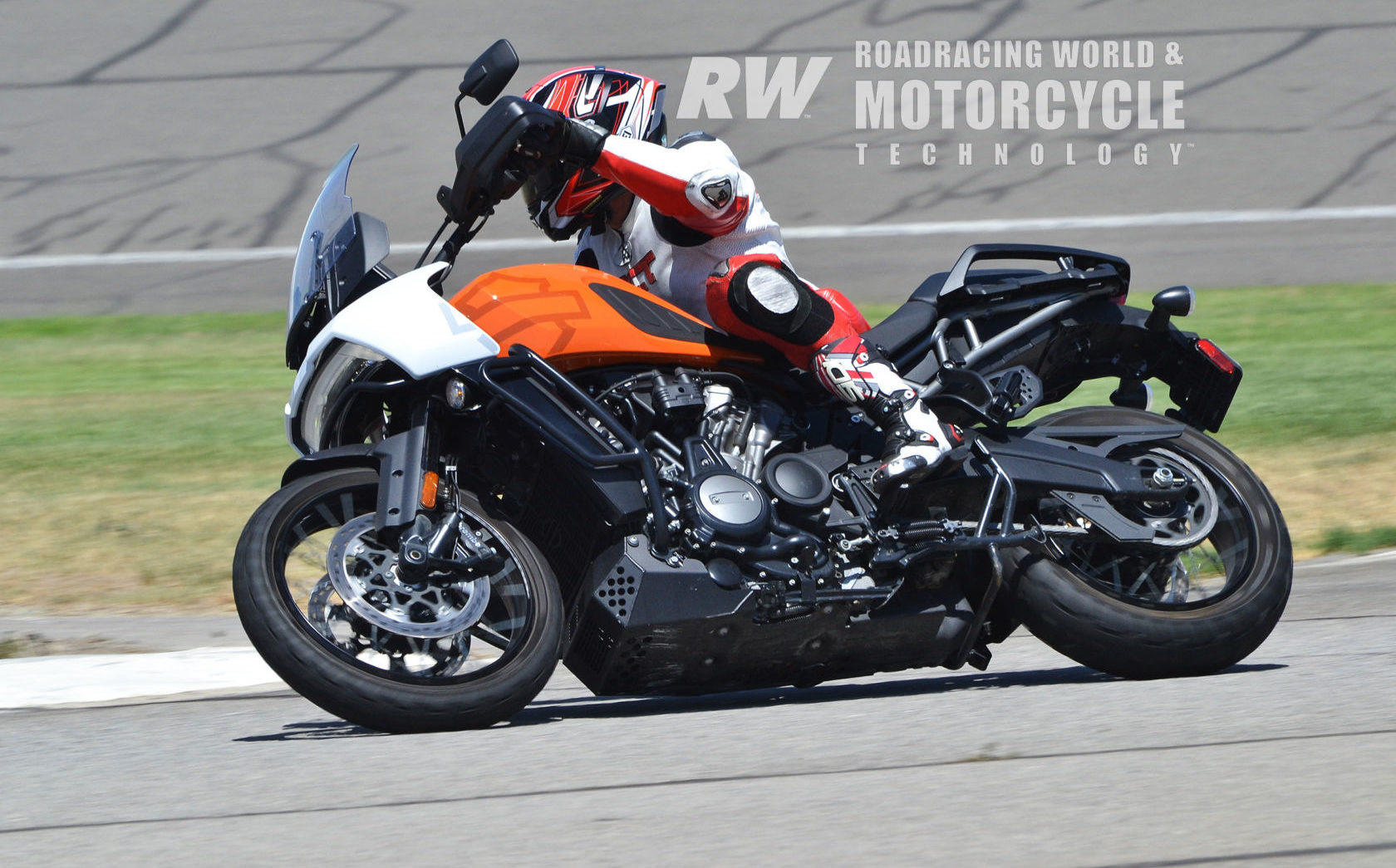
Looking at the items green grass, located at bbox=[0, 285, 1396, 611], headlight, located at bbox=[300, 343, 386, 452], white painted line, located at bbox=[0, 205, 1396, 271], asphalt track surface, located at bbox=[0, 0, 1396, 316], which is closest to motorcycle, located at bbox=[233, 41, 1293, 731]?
headlight, located at bbox=[300, 343, 386, 452]

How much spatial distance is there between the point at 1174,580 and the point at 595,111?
2139 millimetres

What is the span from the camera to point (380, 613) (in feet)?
14.2

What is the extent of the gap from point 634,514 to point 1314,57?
1384 cm

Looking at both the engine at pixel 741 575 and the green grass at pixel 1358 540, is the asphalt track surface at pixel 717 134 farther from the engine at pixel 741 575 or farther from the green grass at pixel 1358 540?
the green grass at pixel 1358 540

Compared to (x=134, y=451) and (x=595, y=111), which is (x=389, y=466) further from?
(x=134, y=451)

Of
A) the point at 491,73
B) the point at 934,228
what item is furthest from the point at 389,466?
the point at 934,228

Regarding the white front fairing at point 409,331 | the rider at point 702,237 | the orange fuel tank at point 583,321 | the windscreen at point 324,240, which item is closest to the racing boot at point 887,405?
the rider at point 702,237

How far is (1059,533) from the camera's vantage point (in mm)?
5039

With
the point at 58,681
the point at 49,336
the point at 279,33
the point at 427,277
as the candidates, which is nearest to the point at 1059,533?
the point at 427,277

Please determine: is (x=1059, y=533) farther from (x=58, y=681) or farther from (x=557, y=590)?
(x=58, y=681)

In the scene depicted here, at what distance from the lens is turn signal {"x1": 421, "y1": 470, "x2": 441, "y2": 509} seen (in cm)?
443

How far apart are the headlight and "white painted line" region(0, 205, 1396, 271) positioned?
10.1 m

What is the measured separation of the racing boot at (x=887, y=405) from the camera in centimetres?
481

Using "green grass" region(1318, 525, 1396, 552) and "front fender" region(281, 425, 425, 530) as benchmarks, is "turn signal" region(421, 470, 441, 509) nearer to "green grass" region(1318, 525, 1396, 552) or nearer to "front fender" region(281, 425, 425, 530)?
"front fender" region(281, 425, 425, 530)
